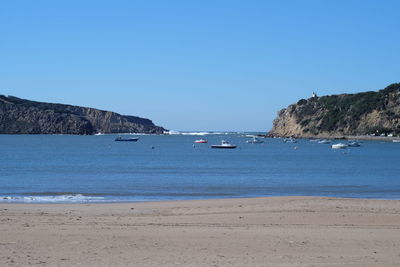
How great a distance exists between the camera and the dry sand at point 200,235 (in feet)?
43.3

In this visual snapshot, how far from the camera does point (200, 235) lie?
16.6 meters

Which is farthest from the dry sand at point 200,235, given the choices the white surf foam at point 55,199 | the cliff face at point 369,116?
the cliff face at point 369,116

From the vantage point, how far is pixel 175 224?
19109 millimetres

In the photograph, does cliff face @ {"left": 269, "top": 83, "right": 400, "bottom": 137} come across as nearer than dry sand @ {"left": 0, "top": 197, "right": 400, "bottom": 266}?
No

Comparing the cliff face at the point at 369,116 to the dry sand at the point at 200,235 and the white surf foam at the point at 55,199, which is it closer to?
the white surf foam at the point at 55,199

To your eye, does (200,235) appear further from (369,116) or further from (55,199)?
(369,116)

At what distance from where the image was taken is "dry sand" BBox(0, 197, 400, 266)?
1321cm

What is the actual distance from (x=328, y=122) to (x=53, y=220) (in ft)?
612

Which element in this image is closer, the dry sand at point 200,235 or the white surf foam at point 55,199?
the dry sand at point 200,235

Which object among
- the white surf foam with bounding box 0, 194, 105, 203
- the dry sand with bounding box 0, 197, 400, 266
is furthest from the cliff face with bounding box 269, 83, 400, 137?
the dry sand with bounding box 0, 197, 400, 266

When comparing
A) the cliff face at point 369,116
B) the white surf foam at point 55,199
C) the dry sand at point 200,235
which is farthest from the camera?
the cliff face at point 369,116

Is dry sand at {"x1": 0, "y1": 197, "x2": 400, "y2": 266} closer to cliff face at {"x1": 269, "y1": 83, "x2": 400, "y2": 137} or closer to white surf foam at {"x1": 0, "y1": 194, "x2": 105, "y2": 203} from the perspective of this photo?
white surf foam at {"x1": 0, "y1": 194, "x2": 105, "y2": 203}

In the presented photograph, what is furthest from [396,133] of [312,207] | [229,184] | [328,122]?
[312,207]

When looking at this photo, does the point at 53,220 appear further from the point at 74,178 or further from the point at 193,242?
the point at 74,178
